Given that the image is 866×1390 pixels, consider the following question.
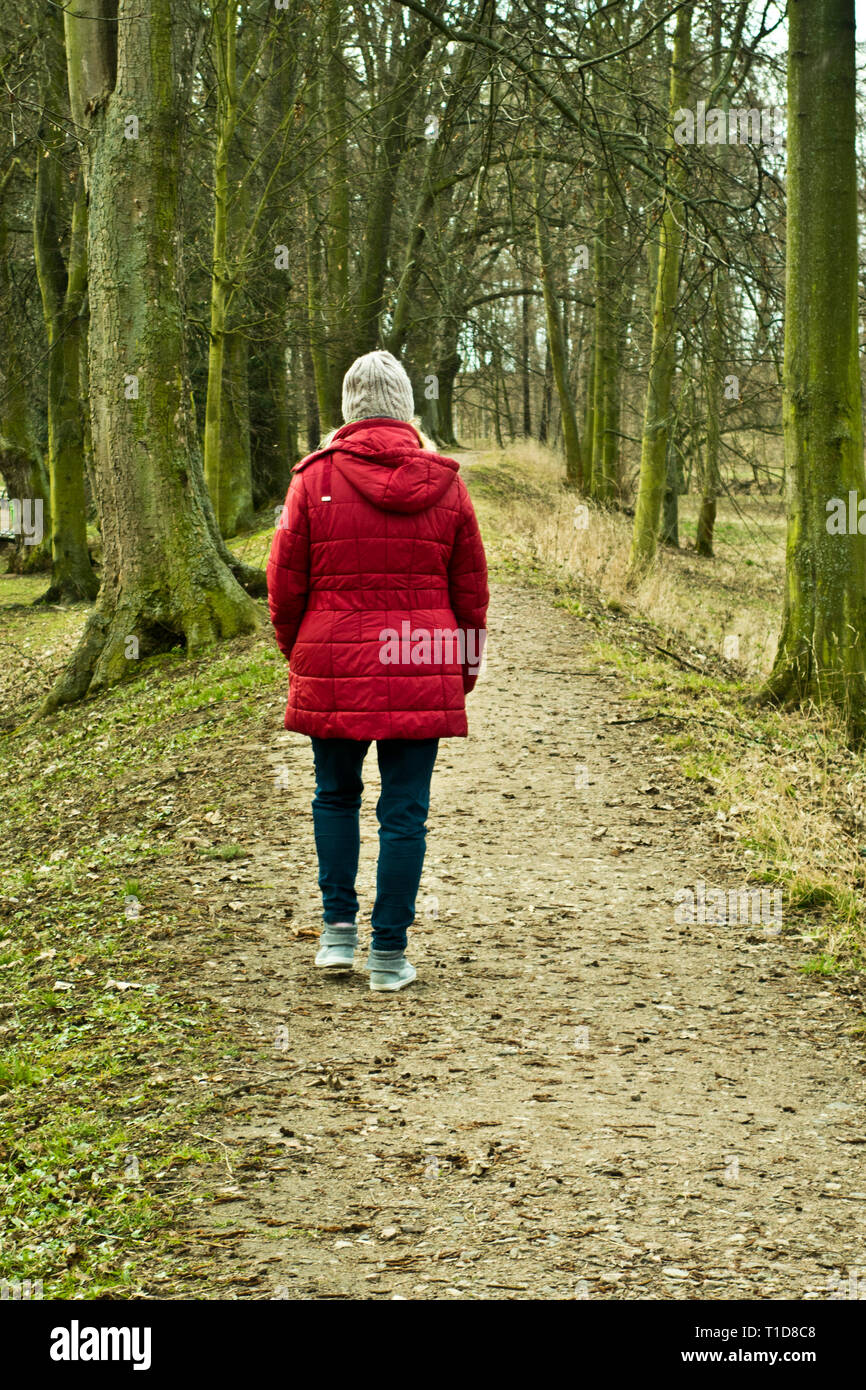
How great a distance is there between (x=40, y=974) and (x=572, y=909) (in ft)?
7.67

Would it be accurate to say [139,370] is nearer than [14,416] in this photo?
Yes

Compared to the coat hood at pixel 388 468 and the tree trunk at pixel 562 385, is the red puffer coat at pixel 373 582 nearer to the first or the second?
the coat hood at pixel 388 468

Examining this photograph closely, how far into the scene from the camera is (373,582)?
4078mm

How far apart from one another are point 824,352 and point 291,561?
468 cm

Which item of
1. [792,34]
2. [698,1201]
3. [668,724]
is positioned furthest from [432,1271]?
[792,34]

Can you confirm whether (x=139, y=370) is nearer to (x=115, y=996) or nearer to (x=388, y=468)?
(x=388, y=468)

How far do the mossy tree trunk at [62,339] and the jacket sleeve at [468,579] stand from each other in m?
13.4

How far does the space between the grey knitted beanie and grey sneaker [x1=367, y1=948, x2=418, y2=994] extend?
1940 millimetres

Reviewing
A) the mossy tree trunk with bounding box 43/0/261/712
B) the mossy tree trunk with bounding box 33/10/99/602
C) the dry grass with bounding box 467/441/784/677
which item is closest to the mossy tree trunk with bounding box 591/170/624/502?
the dry grass with bounding box 467/441/784/677

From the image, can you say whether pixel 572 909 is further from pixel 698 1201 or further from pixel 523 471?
pixel 523 471

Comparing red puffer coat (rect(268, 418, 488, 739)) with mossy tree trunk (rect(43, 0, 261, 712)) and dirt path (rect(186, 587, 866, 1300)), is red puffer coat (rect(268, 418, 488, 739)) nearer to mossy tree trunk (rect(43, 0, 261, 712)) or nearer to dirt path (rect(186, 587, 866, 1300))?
dirt path (rect(186, 587, 866, 1300))

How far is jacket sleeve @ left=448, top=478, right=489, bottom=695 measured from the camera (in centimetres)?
421

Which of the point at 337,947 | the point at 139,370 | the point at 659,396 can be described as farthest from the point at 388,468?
the point at 659,396
